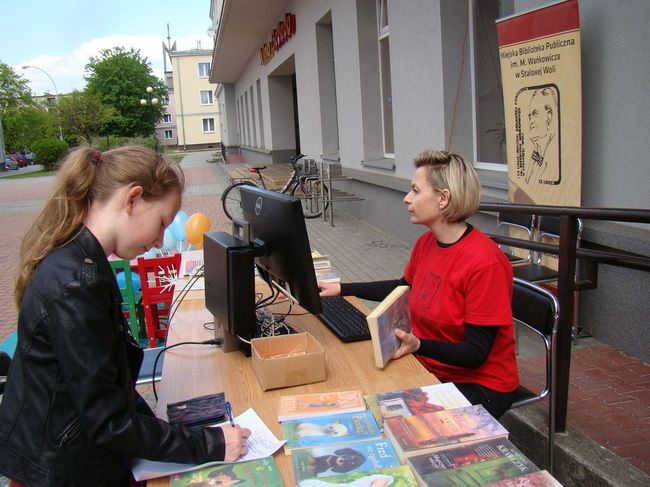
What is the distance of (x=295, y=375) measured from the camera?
1857 millimetres

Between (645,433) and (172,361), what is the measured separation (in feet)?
7.17

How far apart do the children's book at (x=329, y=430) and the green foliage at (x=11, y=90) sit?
61.8 metres

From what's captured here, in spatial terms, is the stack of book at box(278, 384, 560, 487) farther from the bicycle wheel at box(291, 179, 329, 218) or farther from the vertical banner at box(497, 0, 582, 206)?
the bicycle wheel at box(291, 179, 329, 218)

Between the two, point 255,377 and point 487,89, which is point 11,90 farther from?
point 255,377

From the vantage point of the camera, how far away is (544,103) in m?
4.04

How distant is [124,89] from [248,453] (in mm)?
63424

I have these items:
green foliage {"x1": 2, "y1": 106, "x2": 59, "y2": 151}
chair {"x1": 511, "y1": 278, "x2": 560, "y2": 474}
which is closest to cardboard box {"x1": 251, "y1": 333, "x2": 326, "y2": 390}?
chair {"x1": 511, "y1": 278, "x2": 560, "y2": 474}

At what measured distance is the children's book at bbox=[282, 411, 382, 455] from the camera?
4.84 feet

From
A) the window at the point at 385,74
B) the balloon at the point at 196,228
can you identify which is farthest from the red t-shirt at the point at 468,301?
the window at the point at 385,74

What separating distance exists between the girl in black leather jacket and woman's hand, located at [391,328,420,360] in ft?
2.24

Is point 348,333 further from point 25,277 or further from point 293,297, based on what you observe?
point 25,277

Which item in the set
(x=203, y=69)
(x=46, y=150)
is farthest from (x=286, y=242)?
(x=203, y=69)

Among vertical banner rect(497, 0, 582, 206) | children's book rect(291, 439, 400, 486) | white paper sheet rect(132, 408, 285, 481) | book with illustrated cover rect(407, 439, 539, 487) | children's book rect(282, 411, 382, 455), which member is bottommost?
white paper sheet rect(132, 408, 285, 481)

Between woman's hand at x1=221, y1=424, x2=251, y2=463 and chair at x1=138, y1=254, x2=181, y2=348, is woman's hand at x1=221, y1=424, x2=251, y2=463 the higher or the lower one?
the higher one
